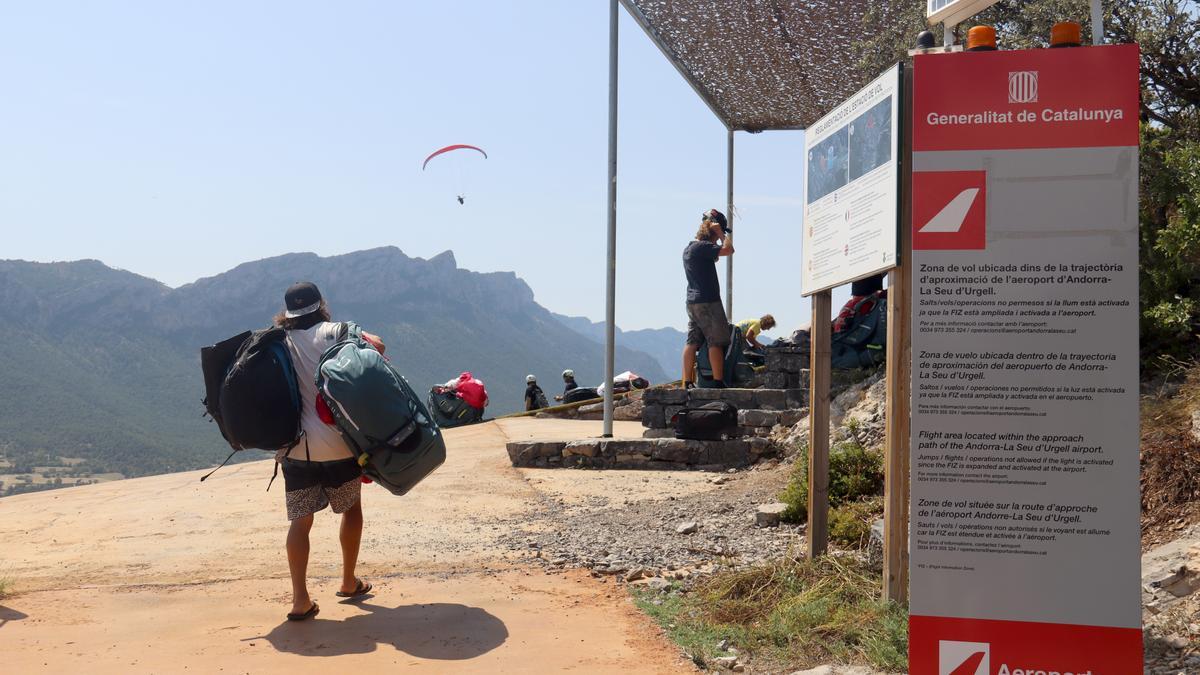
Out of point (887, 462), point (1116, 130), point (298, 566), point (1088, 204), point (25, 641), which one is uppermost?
point (1116, 130)

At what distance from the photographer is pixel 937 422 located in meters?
3.53

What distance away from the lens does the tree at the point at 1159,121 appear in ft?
21.5

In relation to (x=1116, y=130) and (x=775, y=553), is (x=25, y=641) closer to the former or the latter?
(x=775, y=553)

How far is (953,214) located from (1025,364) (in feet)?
1.78

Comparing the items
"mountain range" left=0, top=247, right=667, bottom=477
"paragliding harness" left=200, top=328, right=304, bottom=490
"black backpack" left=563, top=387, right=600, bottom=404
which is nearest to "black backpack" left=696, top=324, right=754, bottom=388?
"black backpack" left=563, top=387, right=600, bottom=404

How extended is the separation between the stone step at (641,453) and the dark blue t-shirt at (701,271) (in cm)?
158

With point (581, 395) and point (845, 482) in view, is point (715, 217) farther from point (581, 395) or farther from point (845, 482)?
point (581, 395)

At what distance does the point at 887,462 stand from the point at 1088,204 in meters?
1.46

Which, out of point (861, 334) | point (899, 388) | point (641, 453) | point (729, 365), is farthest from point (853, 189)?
point (729, 365)

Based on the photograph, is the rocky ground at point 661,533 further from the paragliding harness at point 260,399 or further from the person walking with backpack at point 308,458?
the paragliding harness at point 260,399

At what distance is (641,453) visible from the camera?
33.9ft

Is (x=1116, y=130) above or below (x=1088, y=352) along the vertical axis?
above

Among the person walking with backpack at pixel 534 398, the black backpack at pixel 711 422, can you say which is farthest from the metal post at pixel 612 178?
the person walking with backpack at pixel 534 398

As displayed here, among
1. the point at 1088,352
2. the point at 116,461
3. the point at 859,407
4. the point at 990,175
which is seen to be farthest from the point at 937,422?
the point at 116,461
